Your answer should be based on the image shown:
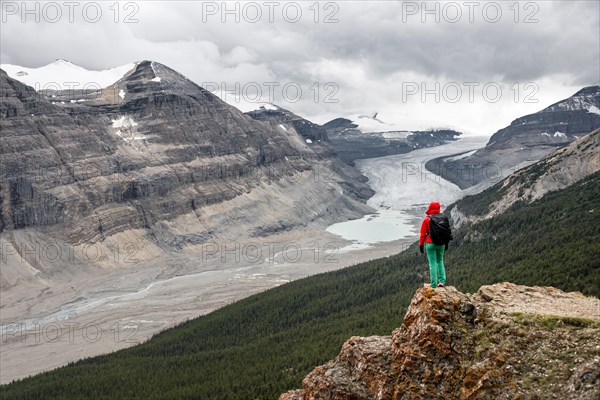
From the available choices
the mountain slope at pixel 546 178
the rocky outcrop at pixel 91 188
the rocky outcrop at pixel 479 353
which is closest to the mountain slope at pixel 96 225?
the rocky outcrop at pixel 91 188

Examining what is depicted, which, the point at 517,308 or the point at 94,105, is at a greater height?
the point at 94,105

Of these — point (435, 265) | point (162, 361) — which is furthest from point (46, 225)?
point (435, 265)

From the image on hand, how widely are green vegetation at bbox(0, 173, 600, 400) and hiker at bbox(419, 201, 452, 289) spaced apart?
30.6 meters

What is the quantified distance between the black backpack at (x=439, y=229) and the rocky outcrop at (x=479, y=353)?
68.4 inches

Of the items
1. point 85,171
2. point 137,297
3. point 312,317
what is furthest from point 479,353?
point 85,171

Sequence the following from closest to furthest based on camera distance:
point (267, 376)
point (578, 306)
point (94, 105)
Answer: point (578, 306) → point (267, 376) → point (94, 105)

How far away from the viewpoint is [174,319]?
9906cm

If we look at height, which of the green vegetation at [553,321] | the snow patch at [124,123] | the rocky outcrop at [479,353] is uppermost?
the snow patch at [124,123]

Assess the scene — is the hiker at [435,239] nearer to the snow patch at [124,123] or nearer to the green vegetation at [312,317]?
the green vegetation at [312,317]

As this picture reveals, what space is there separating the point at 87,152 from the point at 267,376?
453 ft

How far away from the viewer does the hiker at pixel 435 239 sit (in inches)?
729

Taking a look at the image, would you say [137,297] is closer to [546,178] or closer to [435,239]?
[546,178]

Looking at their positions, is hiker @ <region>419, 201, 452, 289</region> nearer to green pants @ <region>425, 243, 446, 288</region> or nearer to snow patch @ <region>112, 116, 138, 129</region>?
green pants @ <region>425, 243, 446, 288</region>

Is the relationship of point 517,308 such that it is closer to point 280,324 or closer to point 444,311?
point 444,311
